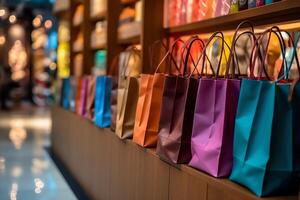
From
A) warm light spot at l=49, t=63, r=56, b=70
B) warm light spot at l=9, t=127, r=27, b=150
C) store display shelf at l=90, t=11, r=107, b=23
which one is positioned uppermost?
store display shelf at l=90, t=11, r=107, b=23

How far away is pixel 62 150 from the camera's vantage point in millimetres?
5750

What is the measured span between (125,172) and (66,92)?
3005 mm

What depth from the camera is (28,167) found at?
538cm

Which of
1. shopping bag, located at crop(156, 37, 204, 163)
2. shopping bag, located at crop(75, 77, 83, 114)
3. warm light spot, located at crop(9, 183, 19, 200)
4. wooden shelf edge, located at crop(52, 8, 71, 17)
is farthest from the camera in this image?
wooden shelf edge, located at crop(52, 8, 71, 17)

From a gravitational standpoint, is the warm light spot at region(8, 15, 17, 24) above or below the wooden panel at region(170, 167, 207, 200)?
above

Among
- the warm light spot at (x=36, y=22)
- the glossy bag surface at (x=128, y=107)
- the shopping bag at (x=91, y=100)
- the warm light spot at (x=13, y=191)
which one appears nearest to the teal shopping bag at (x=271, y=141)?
the glossy bag surface at (x=128, y=107)

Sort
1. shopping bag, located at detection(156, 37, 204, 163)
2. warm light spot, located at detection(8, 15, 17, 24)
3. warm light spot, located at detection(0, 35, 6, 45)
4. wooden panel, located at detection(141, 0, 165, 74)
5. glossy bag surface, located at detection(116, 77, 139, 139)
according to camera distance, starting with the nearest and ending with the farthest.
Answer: shopping bag, located at detection(156, 37, 204, 163) < glossy bag surface, located at detection(116, 77, 139, 139) < wooden panel, located at detection(141, 0, 165, 74) < warm light spot, located at detection(8, 15, 17, 24) < warm light spot, located at detection(0, 35, 6, 45)

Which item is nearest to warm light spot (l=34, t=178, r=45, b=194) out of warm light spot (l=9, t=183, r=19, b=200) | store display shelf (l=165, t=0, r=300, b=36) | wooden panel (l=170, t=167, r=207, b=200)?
warm light spot (l=9, t=183, r=19, b=200)

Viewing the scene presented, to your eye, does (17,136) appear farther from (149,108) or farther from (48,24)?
(48,24)

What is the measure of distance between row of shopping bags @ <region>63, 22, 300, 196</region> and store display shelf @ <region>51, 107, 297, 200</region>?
6cm

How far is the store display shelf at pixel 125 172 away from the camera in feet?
6.51

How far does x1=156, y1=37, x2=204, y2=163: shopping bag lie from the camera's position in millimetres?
2207

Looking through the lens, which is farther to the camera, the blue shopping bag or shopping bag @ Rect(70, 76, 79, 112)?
the blue shopping bag

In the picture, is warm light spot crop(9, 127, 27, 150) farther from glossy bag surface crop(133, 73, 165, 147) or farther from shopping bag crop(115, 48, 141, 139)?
glossy bag surface crop(133, 73, 165, 147)
